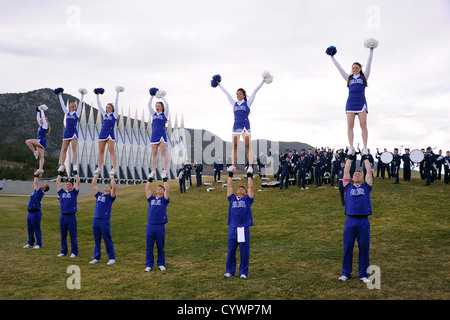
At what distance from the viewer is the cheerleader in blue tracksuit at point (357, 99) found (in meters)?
8.05

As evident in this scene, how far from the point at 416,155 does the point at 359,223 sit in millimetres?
19419

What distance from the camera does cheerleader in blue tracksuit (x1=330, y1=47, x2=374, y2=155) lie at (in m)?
8.05

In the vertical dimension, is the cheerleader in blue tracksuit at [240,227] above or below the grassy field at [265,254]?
above

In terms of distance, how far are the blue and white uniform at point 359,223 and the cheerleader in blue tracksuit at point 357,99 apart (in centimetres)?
96

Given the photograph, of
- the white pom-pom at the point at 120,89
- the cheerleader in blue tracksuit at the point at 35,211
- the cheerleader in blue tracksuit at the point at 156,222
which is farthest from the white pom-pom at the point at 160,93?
the cheerleader in blue tracksuit at the point at 35,211

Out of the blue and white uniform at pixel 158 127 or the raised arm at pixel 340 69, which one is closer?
the raised arm at pixel 340 69

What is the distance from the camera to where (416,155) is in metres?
24.2

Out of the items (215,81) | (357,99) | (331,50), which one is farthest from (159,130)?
(357,99)

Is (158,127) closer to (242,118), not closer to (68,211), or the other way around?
(242,118)

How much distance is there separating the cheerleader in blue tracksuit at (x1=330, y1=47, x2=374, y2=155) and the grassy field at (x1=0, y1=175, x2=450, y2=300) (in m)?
3.37

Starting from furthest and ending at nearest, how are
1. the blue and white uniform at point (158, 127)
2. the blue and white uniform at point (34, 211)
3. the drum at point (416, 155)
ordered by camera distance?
the drum at point (416, 155) → the blue and white uniform at point (34, 211) → the blue and white uniform at point (158, 127)

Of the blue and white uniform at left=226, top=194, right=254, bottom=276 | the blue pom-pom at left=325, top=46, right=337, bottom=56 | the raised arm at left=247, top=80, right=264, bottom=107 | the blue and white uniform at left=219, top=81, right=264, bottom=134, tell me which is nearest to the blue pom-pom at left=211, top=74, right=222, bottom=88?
Answer: the blue and white uniform at left=219, top=81, right=264, bottom=134

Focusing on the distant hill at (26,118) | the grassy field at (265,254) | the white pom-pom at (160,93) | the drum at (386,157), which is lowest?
the grassy field at (265,254)

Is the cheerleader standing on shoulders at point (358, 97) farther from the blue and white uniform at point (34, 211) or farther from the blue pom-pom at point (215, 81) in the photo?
the blue and white uniform at point (34, 211)
